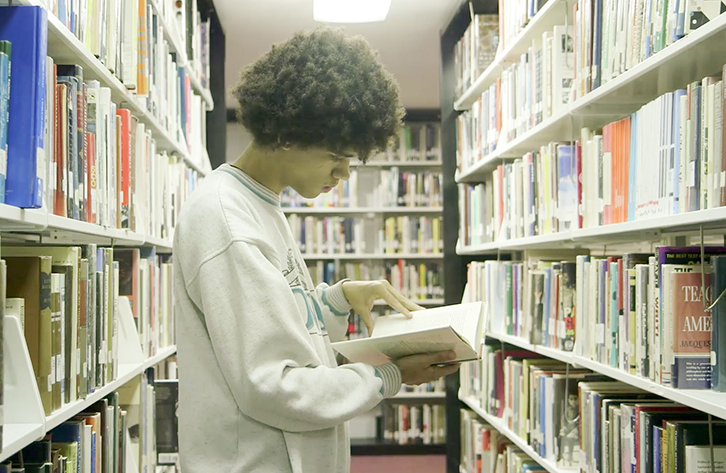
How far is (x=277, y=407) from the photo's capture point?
1.11 meters

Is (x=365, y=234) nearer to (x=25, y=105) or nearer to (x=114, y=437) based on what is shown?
(x=114, y=437)

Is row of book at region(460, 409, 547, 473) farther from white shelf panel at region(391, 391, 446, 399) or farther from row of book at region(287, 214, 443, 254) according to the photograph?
row of book at region(287, 214, 443, 254)

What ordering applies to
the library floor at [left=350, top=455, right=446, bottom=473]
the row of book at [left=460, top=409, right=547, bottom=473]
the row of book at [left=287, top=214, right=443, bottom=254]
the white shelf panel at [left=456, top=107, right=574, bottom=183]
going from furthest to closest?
1. the row of book at [left=287, top=214, right=443, bottom=254]
2. the library floor at [left=350, top=455, right=446, bottom=473]
3. the row of book at [left=460, top=409, right=547, bottom=473]
4. the white shelf panel at [left=456, top=107, right=574, bottom=183]

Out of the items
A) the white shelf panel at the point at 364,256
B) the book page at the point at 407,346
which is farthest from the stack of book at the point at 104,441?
the white shelf panel at the point at 364,256

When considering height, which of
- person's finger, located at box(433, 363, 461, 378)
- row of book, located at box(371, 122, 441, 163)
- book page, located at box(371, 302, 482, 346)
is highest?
row of book, located at box(371, 122, 441, 163)

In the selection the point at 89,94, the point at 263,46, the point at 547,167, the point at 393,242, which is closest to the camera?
the point at 89,94

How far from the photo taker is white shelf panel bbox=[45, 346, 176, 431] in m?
1.26

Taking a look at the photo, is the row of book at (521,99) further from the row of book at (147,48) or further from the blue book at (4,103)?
the blue book at (4,103)

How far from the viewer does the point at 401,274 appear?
18.8 feet

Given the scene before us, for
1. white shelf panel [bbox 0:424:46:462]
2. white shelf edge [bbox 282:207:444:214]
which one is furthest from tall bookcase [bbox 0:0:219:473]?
white shelf edge [bbox 282:207:444:214]

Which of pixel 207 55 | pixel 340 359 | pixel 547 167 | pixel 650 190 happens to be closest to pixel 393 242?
pixel 340 359

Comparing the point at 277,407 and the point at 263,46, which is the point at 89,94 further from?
the point at 263,46

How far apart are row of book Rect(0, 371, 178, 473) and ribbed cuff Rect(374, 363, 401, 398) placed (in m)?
0.59

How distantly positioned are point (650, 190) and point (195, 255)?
3.26 feet
